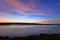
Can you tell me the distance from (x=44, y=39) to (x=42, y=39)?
23 centimetres

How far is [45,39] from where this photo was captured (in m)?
10.6

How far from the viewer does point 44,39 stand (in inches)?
416

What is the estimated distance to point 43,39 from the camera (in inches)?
415

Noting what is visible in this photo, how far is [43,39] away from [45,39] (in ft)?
0.80

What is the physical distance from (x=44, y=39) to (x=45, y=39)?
0.41ft

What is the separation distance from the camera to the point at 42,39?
34.7ft

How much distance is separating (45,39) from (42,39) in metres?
0.35

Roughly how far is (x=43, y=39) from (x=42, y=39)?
0.12 metres

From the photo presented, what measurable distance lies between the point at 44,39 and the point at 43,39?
0.12 metres
